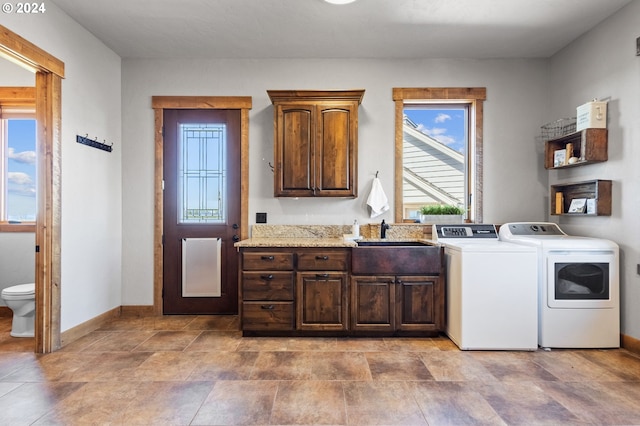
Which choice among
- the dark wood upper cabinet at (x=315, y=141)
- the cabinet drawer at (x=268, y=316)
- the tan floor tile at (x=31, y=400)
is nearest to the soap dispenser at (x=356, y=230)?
the dark wood upper cabinet at (x=315, y=141)

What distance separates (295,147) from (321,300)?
1.50 m

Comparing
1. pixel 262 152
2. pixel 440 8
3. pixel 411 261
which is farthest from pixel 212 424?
pixel 440 8

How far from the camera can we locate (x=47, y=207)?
284cm

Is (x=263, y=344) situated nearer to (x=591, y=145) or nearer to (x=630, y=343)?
(x=630, y=343)

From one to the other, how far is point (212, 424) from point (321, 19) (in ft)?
10.2

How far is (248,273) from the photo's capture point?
3186 millimetres

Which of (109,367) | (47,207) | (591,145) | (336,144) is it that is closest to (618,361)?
(591,145)

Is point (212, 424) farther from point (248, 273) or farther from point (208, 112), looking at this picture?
point (208, 112)

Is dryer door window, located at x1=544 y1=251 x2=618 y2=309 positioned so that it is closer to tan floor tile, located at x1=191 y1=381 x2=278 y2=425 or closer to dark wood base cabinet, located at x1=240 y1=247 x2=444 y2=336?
dark wood base cabinet, located at x1=240 y1=247 x2=444 y2=336

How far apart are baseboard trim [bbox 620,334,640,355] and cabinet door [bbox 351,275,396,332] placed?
1.88 m

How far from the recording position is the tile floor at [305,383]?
194cm

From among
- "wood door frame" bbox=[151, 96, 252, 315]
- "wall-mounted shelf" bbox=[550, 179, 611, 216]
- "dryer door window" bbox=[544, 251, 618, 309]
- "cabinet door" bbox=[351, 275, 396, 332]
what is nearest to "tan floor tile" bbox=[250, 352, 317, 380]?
"cabinet door" bbox=[351, 275, 396, 332]

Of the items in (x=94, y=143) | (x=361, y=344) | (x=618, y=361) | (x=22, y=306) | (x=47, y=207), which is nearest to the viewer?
(x=618, y=361)

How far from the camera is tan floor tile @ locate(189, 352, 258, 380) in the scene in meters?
2.42
